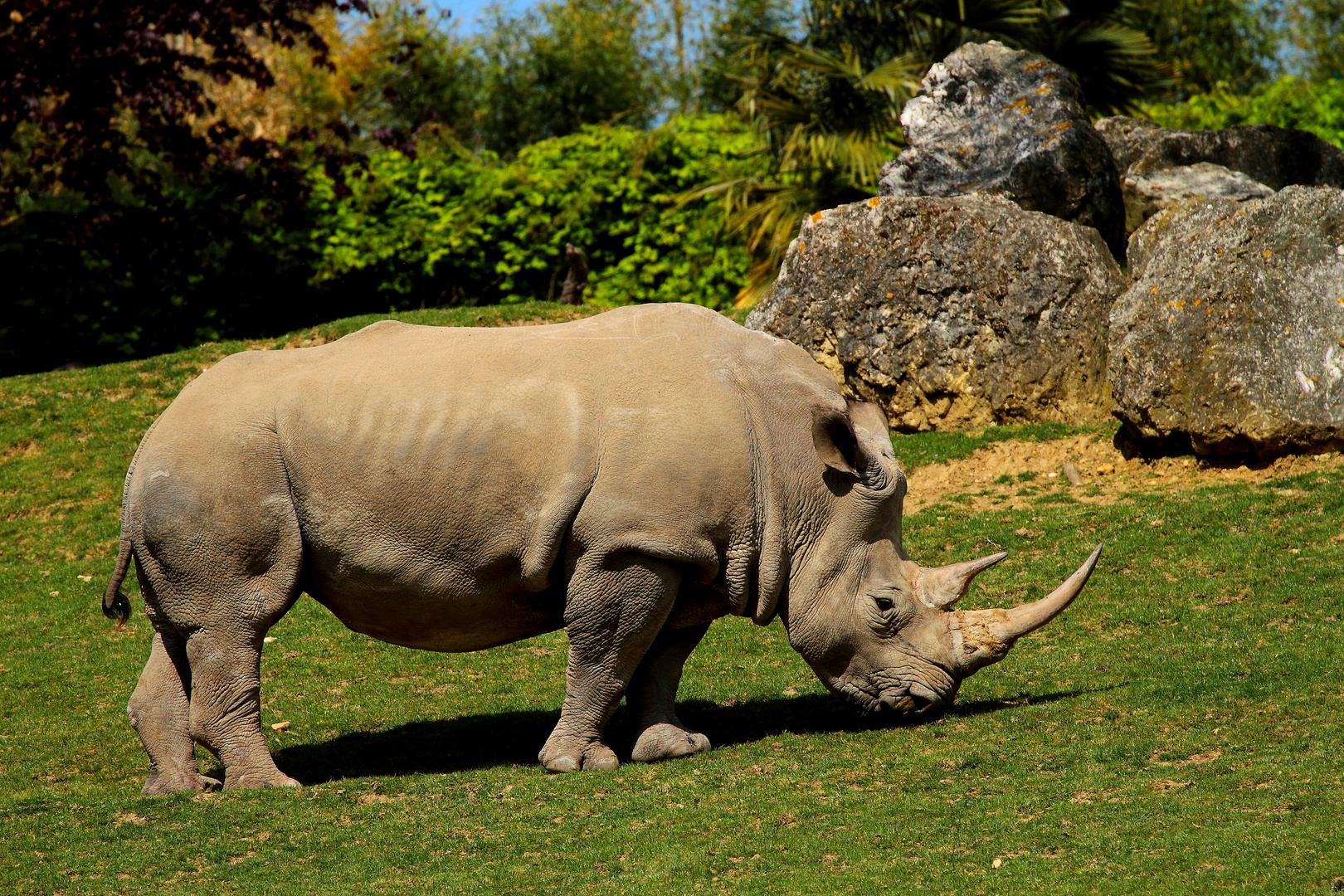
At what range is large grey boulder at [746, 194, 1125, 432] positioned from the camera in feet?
45.1

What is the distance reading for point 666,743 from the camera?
7938mm

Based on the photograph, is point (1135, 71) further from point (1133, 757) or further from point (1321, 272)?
point (1133, 757)

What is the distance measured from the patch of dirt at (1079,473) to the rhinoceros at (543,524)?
4.52m

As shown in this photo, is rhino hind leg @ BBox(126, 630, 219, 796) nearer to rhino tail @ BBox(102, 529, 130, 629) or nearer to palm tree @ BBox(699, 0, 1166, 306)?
rhino tail @ BBox(102, 529, 130, 629)

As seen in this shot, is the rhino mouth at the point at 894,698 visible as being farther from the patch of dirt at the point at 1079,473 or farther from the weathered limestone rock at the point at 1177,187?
the weathered limestone rock at the point at 1177,187

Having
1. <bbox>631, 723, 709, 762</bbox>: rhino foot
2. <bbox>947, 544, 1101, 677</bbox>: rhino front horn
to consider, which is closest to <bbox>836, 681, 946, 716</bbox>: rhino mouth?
<bbox>947, 544, 1101, 677</bbox>: rhino front horn

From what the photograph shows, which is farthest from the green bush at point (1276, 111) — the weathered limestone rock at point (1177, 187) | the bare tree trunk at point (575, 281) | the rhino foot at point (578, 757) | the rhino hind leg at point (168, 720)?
the rhino hind leg at point (168, 720)

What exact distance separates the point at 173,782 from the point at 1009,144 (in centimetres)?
1090

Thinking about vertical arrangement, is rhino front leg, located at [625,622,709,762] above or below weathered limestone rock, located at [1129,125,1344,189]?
below

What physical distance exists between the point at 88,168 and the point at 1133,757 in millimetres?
15084

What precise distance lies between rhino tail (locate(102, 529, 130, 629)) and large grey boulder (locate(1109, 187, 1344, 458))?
8.09 meters

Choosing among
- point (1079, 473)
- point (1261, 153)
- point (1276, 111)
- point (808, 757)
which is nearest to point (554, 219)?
point (1261, 153)

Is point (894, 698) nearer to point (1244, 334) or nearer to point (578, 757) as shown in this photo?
point (578, 757)

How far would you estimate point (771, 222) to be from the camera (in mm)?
19094
